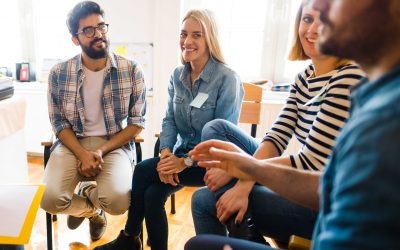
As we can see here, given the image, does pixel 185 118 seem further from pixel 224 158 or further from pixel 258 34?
→ pixel 258 34

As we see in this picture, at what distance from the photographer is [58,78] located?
168 centimetres

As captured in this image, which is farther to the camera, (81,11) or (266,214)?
(81,11)

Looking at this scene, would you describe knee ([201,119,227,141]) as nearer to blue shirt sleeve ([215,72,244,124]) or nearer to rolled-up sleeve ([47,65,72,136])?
blue shirt sleeve ([215,72,244,124])

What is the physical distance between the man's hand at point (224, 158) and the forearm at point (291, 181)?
25 millimetres

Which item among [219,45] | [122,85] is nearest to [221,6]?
[219,45]

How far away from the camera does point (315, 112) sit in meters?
1.09

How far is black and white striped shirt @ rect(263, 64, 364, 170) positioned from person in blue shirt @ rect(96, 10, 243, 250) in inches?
14.5

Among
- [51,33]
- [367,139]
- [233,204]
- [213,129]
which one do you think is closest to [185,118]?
[213,129]

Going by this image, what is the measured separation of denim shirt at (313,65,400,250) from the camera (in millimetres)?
347

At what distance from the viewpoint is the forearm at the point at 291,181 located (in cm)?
83

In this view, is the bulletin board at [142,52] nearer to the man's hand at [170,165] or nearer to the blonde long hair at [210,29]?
the blonde long hair at [210,29]

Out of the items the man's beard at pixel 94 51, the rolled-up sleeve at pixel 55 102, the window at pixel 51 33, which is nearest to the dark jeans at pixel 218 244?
the rolled-up sleeve at pixel 55 102

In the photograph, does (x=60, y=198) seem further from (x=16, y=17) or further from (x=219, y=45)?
(x=16, y=17)

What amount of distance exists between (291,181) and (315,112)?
35 centimetres
